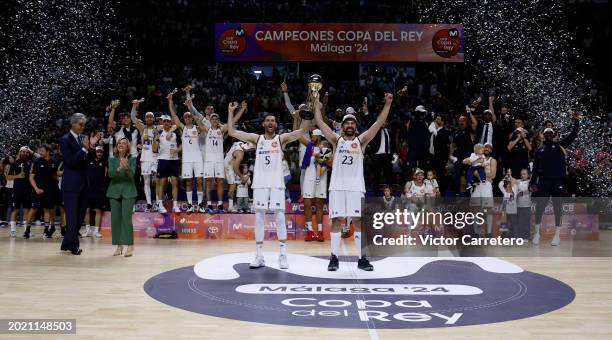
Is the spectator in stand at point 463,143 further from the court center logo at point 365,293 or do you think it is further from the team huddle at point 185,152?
the team huddle at point 185,152

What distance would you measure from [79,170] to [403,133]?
10.2 metres

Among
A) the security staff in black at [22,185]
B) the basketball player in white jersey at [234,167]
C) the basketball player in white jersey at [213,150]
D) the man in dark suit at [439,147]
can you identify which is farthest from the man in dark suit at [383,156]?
the security staff in black at [22,185]

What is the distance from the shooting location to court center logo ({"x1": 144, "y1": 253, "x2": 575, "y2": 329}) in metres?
5.57

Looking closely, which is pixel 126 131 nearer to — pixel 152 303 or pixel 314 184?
pixel 314 184

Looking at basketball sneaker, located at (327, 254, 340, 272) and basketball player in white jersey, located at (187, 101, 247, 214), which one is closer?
basketball sneaker, located at (327, 254, 340, 272)

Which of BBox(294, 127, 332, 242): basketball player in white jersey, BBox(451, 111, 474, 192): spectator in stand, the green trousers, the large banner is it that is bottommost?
the green trousers

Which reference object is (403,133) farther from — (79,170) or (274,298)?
(274,298)

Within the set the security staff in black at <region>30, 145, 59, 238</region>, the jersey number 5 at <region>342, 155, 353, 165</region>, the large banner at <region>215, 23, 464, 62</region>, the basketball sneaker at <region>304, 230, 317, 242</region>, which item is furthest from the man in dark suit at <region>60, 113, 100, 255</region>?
the large banner at <region>215, 23, 464, 62</region>

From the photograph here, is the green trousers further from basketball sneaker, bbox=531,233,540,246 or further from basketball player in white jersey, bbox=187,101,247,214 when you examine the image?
basketball sneaker, bbox=531,233,540,246

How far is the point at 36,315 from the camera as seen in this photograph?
221 inches

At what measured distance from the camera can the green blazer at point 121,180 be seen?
30.2 ft

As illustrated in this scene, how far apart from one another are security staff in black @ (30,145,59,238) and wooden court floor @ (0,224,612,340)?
7.11 feet

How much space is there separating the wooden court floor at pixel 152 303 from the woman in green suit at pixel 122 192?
419mm

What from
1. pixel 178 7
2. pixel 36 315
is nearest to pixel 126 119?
pixel 36 315
